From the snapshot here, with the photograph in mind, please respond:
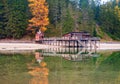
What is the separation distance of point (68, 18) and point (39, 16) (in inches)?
416

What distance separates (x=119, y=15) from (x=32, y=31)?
3221cm

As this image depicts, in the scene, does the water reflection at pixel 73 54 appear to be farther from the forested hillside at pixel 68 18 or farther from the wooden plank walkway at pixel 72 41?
the forested hillside at pixel 68 18

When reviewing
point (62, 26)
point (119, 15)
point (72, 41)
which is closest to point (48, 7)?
point (62, 26)

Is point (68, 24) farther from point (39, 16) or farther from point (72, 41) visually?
point (72, 41)

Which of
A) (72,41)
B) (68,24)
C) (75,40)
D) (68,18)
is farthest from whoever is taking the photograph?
(68,18)

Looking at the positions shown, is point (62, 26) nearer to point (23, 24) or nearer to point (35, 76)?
point (23, 24)

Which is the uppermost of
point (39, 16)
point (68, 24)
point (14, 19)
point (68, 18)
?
point (39, 16)

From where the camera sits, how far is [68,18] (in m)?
85.4

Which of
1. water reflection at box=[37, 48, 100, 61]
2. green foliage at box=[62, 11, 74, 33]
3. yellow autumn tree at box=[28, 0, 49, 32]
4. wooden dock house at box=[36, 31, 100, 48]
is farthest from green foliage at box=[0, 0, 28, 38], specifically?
water reflection at box=[37, 48, 100, 61]

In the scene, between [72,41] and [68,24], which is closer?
[72,41]

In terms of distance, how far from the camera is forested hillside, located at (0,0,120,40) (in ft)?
253

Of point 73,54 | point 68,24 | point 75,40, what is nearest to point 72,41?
point 75,40

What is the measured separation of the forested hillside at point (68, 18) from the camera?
253ft

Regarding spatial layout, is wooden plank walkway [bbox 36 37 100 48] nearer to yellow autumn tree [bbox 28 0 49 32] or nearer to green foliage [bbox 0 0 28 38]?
yellow autumn tree [bbox 28 0 49 32]
